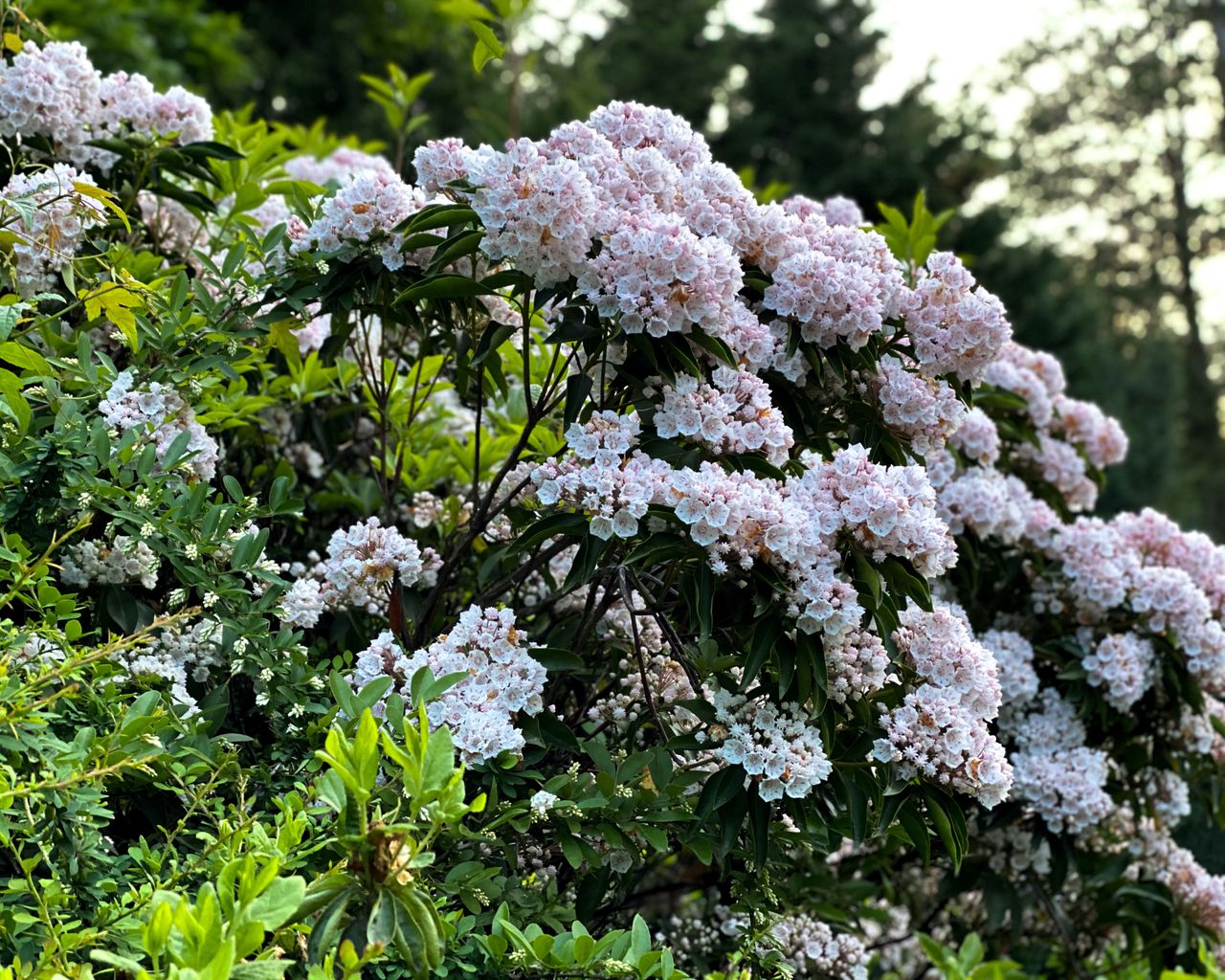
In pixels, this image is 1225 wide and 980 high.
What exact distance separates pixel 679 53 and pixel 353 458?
19.5 meters

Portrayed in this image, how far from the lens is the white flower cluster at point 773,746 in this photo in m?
2.05

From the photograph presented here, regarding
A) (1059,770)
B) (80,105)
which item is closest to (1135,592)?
(1059,770)

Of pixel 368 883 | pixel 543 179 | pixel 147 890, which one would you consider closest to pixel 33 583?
pixel 147 890

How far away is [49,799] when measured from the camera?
1700mm

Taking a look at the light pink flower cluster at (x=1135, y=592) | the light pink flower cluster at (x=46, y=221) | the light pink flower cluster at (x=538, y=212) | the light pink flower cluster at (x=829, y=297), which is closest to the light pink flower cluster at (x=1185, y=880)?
the light pink flower cluster at (x=1135, y=592)

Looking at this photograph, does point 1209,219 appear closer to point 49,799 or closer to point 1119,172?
point 1119,172

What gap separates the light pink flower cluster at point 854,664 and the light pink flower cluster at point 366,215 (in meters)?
1.20

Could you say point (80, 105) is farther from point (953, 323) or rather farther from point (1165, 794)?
point (1165, 794)

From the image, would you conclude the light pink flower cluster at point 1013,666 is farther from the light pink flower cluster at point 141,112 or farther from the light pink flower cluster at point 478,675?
the light pink flower cluster at point 141,112

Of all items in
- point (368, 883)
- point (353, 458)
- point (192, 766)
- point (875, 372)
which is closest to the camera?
point (368, 883)

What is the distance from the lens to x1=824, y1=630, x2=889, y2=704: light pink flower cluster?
210cm

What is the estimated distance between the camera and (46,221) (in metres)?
2.52

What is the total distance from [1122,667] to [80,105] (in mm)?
3108

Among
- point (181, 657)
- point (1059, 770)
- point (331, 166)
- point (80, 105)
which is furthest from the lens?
point (331, 166)
